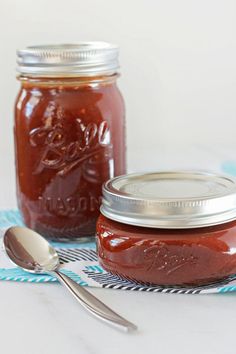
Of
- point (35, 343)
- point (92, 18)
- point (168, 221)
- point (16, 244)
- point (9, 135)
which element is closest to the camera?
point (35, 343)

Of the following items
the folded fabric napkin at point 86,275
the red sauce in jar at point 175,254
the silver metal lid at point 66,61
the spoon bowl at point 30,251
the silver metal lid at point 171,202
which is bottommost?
the folded fabric napkin at point 86,275

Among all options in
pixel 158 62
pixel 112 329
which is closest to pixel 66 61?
pixel 112 329

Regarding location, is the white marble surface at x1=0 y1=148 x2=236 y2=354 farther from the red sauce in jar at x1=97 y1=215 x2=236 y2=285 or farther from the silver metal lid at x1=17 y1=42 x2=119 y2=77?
the silver metal lid at x1=17 y1=42 x2=119 y2=77

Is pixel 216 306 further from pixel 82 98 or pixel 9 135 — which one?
pixel 9 135

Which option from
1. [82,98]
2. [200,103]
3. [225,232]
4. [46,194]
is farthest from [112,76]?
[200,103]

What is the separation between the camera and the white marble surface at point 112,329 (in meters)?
0.82

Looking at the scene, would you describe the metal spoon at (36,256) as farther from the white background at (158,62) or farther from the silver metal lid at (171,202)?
the white background at (158,62)

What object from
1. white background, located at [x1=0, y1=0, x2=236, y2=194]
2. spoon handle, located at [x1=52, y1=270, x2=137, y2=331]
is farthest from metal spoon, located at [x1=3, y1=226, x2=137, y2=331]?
white background, located at [x1=0, y1=0, x2=236, y2=194]

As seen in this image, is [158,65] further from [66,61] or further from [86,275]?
[86,275]

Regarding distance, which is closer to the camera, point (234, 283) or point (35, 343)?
point (35, 343)

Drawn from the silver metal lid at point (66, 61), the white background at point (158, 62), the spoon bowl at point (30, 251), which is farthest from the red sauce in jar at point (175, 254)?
the white background at point (158, 62)

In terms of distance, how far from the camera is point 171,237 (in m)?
0.94

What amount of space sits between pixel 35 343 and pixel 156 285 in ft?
0.62

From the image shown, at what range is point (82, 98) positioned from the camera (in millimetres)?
1099
